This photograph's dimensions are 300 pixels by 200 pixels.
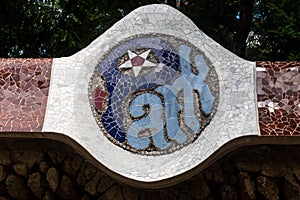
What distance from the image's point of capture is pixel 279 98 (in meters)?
4.10

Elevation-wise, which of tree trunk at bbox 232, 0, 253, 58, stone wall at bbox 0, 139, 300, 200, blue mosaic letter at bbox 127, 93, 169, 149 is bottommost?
Result: stone wall at bbox 0, 139, 300, 200

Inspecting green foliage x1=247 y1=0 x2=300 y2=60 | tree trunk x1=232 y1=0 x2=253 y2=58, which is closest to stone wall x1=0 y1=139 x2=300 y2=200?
tree trunk x1=232 y1=0 x2=253 y2=58

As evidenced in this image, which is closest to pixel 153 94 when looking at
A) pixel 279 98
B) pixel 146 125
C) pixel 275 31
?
pixel 146 125

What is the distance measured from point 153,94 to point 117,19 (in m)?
4.30

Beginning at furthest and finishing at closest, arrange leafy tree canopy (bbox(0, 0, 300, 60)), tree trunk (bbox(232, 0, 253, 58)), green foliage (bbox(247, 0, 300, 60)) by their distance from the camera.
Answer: leafy tree canopy (bbox(0, 0, 300, 60)) < green foliage (bbox(247, 0, 300, 60)) < tree trunk (bbox(232, 0, 253, 58))

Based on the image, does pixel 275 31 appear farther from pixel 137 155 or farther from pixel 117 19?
pixel 137 155

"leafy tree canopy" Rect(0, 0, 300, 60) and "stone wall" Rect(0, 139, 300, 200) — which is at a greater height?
"leafy tree canopy" Rect(0, 0, 300, 60)

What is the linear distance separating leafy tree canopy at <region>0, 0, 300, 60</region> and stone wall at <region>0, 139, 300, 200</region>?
9.30 ft

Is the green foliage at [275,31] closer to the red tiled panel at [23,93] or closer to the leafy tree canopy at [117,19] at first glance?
the leafy tree canopy at [117,19]

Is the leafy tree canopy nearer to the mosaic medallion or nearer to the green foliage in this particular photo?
the green foliage

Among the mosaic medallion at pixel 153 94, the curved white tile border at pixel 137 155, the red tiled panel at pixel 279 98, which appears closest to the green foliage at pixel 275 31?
the red tiled panel at pixel 279 98

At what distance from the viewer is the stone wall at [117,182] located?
411 centimetres

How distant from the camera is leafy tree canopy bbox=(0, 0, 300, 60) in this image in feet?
24.2

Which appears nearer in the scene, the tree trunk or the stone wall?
the stone wall
